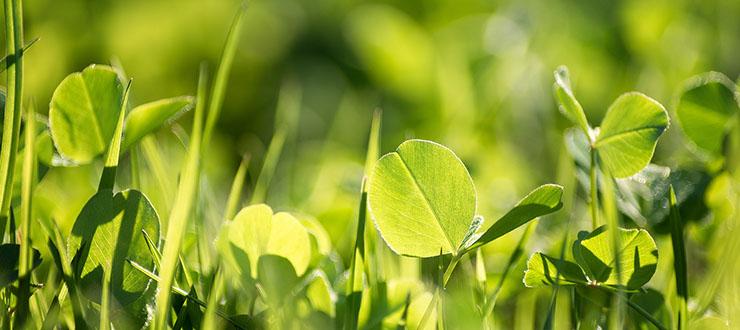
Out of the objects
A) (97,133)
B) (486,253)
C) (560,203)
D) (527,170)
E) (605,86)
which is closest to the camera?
(560,203)

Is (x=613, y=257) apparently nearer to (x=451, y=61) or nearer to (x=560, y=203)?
(x=560, y=203)

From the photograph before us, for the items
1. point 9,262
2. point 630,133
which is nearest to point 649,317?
point 630,133

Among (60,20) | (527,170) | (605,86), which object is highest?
(60,20)

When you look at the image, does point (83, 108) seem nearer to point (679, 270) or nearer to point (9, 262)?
point (9, 262)

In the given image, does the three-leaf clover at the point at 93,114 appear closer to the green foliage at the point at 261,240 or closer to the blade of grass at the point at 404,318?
the green foliage at the point at 261,240

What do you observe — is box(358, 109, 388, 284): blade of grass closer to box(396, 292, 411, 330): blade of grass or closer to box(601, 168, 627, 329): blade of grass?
box(396, 292, 411, 330): blade of grass

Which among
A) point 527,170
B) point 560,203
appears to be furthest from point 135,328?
point 527,170
